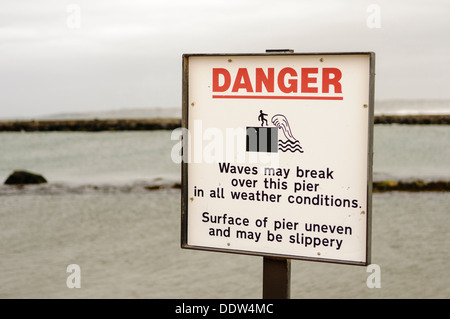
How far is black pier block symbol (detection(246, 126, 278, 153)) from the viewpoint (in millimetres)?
2852

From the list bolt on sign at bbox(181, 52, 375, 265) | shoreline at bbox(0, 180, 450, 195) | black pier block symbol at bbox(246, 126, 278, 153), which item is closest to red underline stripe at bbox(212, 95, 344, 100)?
bolt on sign at bbox(181, 52, 375, 265)

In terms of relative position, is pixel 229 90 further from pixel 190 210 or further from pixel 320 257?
pixel 320 257

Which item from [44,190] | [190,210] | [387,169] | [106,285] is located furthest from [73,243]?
[387,169]

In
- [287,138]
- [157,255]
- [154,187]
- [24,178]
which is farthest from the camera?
[24,178]

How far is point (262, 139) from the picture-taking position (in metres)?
2.87

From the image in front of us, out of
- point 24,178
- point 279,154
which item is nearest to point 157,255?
point 279,154

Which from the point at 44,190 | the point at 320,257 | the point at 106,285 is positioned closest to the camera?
the point at 320,257

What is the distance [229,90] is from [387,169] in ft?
66.9

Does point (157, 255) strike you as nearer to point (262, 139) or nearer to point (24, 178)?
point (262, 139)

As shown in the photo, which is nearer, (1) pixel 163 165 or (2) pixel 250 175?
(2) pixel 250 175

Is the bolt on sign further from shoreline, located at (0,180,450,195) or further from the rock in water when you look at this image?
the rock in water

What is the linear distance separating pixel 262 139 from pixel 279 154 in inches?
4.4

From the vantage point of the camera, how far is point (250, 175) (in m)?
2.93

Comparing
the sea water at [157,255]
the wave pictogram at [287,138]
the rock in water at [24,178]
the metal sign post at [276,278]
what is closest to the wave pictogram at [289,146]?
the wave pictogram at [287,138]
